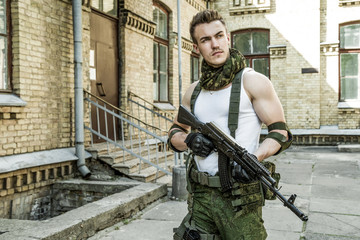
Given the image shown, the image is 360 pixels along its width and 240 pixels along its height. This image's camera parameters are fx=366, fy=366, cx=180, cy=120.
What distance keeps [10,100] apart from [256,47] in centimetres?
1037

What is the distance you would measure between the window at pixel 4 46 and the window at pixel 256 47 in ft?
32.1

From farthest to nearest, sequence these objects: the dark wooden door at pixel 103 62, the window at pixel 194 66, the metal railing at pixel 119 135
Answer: the window at pixel 194 66, the dark wooden door at pixel 103 62, the metal railing at pixel 119 135

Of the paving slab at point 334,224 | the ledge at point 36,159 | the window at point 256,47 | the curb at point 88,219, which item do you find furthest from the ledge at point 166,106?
the paving slab at point 334,224

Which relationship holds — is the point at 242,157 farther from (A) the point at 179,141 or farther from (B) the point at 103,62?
(B) the point at 103,62

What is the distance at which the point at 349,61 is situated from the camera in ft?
41.2

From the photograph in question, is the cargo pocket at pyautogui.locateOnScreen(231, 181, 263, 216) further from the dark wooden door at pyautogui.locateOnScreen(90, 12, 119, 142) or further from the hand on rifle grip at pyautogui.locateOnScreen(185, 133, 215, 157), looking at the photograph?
the dark wooden door at pyautogui.locateOnScreen(90, 12, 119, 142)

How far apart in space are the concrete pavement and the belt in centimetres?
203

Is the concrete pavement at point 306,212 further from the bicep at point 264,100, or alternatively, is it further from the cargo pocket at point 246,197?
the bicep at point 264,100

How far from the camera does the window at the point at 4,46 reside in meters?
4.96

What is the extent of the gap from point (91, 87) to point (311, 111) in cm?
846

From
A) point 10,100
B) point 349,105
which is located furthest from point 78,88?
point 349,105

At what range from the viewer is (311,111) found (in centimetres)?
1267

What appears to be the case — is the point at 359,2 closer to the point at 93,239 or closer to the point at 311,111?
the point at 311,111

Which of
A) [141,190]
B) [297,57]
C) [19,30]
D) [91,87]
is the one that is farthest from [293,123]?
[19,30]
